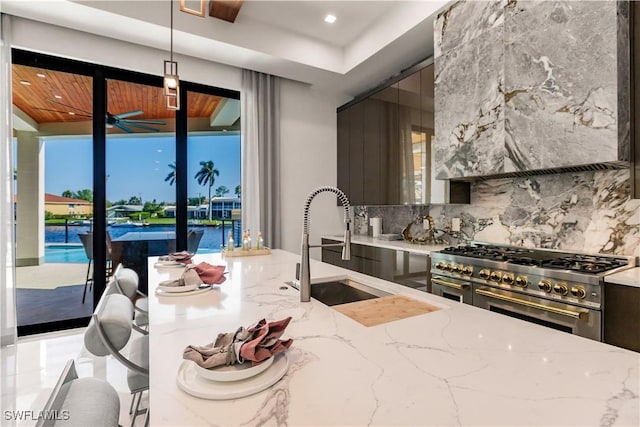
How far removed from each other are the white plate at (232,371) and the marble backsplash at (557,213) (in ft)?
8.15

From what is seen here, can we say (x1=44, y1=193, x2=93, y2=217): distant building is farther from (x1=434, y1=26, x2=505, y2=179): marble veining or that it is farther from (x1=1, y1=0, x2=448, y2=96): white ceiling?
(x1=434, y1=26, x2=505, y2=179): marble veining

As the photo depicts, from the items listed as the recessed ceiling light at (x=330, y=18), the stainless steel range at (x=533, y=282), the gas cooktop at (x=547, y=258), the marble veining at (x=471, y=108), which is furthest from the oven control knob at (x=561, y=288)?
the recessed ceiling light at (x=330, y=18)

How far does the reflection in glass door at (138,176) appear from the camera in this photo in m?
3.44

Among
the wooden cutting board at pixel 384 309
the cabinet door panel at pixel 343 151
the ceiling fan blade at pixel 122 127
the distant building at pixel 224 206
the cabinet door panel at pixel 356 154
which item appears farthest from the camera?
the cabinet door panel at pixel 343 151

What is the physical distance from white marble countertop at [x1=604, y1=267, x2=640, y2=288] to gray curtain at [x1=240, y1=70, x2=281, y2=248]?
304cm

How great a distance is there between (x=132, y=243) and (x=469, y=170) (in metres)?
3.48

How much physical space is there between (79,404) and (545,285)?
2.14 meters

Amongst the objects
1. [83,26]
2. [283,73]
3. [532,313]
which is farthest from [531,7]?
[83,26]

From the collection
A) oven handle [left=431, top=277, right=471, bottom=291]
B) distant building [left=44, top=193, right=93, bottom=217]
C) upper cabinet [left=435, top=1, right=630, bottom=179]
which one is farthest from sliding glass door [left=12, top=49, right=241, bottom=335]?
upper cabinet [left=435, top=1, right=630, bottom=179]

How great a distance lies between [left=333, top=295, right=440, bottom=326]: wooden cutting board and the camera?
119 centimetres

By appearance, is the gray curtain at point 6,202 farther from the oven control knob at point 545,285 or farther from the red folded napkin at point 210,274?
the oven control knob at point 545,285

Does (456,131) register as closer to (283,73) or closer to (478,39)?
(478,39)

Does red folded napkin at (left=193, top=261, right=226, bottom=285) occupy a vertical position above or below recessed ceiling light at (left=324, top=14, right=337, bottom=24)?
below

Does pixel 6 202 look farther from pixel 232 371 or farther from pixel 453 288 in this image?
pixel 453 288
